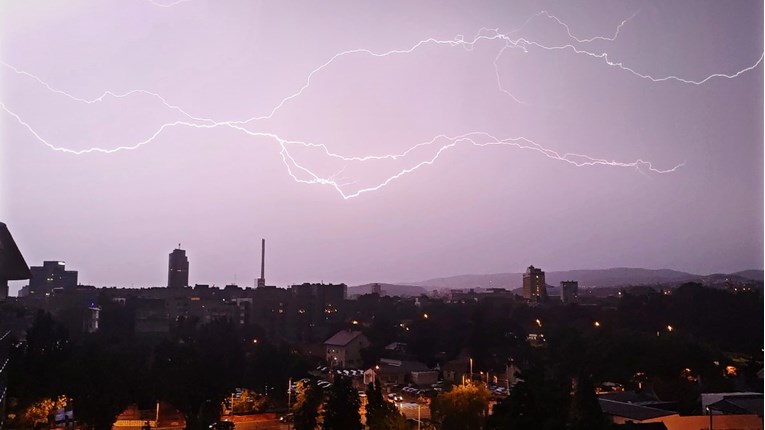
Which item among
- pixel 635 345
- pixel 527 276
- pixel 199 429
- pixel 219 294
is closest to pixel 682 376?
pixel 635 345

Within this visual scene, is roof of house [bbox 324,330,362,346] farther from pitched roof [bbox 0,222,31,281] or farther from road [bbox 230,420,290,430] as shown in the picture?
pitched roof [bbox 0,222,31,281]

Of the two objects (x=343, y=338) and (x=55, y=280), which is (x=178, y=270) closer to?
(x=55, y=280)

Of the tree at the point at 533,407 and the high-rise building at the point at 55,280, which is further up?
the high-rise building at the point at 55,280

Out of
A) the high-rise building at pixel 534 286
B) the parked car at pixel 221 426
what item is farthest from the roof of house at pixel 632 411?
the high-rise building at pixel 534 286

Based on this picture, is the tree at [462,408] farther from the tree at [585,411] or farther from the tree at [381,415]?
the tree at [585,411]

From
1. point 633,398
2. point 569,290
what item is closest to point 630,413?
point 633,398

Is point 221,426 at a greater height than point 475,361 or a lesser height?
greater

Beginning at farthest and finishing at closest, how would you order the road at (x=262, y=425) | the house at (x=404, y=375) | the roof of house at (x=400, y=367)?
1. the roof of house at (x=400, y=367)
2. the house at (x=404, y=375)
3. the road at (x=262, y=425)

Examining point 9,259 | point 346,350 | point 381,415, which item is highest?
point 9,259
